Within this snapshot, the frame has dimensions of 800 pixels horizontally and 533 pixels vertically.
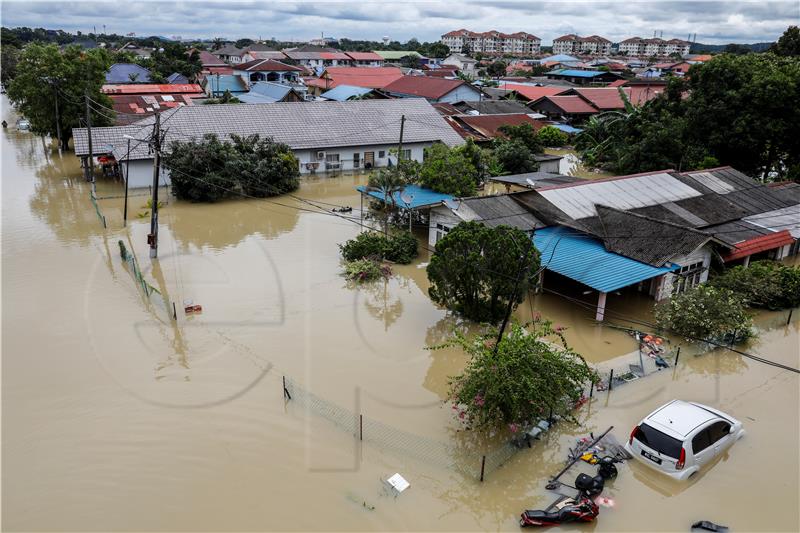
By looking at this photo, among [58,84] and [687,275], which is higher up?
[58,84]

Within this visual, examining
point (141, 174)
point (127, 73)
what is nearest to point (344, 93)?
point (127, 73)

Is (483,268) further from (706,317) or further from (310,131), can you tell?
(310,131)

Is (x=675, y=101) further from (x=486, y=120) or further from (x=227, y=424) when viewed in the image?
(x=227, y=424)

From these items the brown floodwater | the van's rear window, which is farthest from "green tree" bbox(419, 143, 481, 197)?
the van's rear window

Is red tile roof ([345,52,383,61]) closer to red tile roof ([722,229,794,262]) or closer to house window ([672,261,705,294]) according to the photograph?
red tile roof ([722,229,794,262])

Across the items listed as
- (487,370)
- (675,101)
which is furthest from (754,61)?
(487,370)

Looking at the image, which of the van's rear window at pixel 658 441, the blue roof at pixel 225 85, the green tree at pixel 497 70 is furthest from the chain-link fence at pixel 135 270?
the green tree at pixel 497 70
